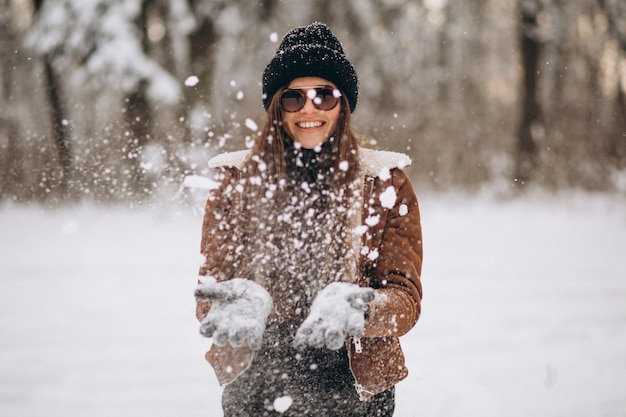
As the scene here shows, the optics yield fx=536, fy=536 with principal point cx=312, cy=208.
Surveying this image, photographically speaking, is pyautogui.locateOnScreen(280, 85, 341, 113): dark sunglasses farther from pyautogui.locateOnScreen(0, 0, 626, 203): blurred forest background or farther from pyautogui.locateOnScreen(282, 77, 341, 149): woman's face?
pyautogui.locateOnScreen(0, 0, 626, 203): blurred forest background

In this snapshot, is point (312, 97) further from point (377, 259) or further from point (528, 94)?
point (528, 94)

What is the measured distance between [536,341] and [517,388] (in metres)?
0.94

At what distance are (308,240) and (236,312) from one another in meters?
0.38

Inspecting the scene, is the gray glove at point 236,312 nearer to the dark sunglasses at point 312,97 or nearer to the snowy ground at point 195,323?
the dark sunglasses at point 312,97

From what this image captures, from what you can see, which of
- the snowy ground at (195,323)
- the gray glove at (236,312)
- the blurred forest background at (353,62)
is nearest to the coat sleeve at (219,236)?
the gray glove at (236,312)

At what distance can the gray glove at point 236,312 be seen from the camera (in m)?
1.47

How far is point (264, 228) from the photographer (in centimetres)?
182

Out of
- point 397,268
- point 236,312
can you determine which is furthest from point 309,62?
point 236,312

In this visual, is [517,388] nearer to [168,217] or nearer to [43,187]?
[168,217]

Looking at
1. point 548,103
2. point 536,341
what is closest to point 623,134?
point 548,103

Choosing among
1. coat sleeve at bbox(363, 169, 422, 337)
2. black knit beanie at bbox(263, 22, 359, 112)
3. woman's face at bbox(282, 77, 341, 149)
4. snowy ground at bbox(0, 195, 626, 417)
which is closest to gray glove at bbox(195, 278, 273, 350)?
coat sleeve at bbox(363, 169, 422, 337)

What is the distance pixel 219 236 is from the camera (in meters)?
1.75

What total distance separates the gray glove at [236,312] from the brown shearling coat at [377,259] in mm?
171

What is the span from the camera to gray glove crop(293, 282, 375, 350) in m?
1.47
